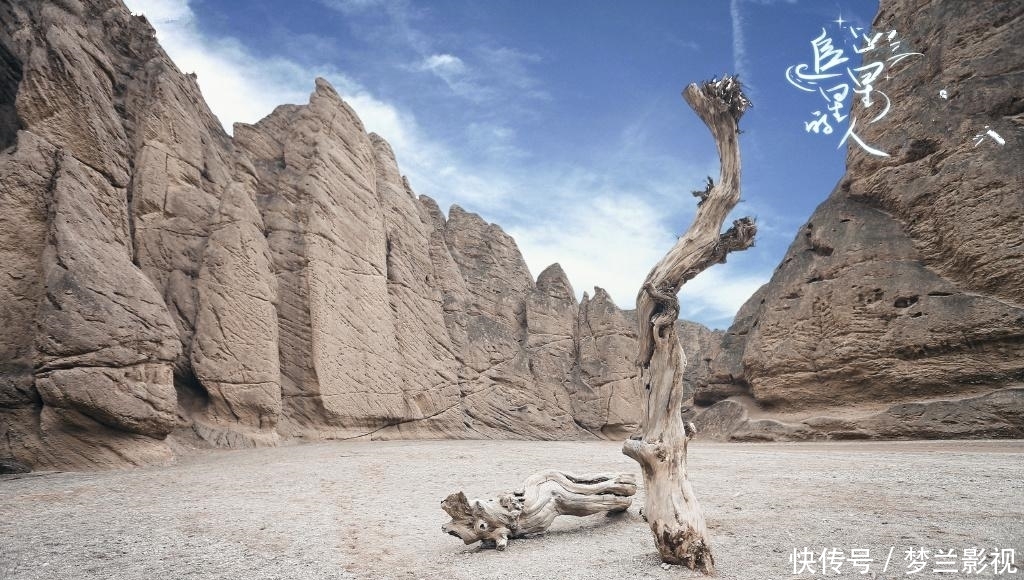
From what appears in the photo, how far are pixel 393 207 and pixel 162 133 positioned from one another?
10.1m

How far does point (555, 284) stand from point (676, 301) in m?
29.2

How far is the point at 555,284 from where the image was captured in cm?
3519

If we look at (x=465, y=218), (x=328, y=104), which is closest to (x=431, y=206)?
(x=465, y=218)

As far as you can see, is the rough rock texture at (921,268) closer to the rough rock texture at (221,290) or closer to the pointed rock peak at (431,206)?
the rough rock texture at (221,290)

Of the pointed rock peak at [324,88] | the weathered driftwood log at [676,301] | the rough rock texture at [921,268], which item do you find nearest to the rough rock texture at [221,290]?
the pointed rock peak at [324,88]

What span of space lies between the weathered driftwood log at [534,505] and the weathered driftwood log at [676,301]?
145cm

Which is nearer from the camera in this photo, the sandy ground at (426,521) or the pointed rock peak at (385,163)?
A: the sandy ground at (426,521)

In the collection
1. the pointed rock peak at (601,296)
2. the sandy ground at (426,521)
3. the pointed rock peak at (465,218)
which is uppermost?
the pointed rock peak at (465,218)

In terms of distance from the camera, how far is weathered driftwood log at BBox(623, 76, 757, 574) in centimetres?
566

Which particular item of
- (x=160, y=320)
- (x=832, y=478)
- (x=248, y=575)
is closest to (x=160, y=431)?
(x=160, y=320)

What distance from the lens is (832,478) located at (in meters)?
9.51

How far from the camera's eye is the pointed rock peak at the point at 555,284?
34.9 m

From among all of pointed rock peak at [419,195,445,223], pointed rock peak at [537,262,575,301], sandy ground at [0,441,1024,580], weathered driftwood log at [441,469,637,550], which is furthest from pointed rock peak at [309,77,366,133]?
weathered driftwood log at [441,469,637,550]

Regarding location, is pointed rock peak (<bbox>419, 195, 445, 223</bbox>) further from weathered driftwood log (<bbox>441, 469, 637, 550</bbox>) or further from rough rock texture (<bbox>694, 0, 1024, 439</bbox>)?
weathered driftwood log (<bbox>441, 469, 637, 550</bbox>)
